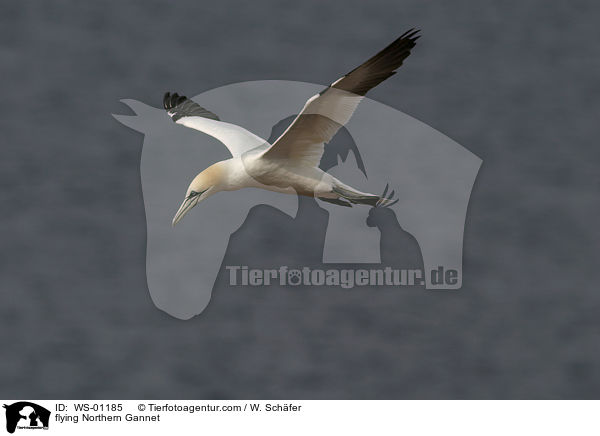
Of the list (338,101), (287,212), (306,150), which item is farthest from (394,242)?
(338,101)

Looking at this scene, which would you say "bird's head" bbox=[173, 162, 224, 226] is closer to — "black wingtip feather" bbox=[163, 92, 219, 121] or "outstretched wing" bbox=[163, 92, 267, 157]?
"outstretched wing" bbox=[163, 92, 267, 157]

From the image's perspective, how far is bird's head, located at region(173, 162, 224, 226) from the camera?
12.2 metres

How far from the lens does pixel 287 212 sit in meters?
14.9

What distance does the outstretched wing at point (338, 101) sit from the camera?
11055 millimetres

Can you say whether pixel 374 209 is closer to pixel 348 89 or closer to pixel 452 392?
pixel 452 392

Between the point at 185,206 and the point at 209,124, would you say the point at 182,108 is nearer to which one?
the point at 209,124

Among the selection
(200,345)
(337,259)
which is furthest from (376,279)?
(200,345)

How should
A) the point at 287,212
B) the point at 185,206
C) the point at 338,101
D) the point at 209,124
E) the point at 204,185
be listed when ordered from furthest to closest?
the point at 287,212
the point at 209,124
the point at 185,206
the point at 204,185
the point at 338,101

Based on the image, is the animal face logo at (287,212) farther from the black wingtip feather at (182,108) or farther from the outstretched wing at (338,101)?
the outstretched wing at (338,101)

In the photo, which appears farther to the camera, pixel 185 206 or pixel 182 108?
pixel 182 108

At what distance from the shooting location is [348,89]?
36.6ft

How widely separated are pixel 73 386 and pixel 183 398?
1.49 m

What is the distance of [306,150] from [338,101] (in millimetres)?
914

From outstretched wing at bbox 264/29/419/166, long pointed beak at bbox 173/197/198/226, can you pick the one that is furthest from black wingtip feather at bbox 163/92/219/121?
outstretched wing at bbox 264/29/419/166
